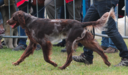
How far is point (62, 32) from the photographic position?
3.95m

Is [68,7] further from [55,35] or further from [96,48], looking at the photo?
[96,48]

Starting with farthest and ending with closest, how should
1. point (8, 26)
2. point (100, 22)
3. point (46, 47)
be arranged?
point (8, 26) → point (46, 47) → point (100, 22)

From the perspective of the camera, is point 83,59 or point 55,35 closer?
point 55,35

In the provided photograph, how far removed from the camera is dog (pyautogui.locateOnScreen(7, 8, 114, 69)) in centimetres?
383

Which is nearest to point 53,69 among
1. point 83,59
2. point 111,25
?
point 83,59

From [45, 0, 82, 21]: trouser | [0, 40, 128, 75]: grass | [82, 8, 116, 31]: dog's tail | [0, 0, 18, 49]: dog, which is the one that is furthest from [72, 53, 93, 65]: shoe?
[0, 0, 18, 49]: dog

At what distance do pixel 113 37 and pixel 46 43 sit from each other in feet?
3.96

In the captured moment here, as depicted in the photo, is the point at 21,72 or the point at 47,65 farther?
the point at 47,65

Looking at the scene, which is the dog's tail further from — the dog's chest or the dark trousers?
the dog's chest

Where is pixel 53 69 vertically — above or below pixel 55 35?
below

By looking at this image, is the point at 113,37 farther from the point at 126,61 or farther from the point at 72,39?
the point at 72,39

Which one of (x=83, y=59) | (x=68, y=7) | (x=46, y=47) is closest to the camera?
(x=46, y=47)

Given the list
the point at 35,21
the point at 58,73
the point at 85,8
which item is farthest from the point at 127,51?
the point at 85,8

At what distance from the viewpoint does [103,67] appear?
158 inches
